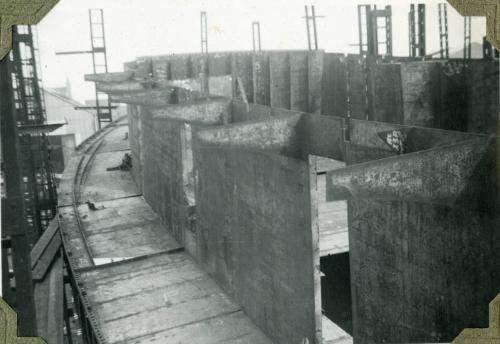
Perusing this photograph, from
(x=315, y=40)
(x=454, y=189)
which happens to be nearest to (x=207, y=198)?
(x=454, y=189)

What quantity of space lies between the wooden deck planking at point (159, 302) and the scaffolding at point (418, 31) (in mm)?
7676

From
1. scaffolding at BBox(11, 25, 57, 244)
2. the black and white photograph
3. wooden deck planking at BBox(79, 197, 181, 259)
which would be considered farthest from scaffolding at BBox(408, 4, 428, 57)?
scaffolding at BBox(11, 25, 57, 244)

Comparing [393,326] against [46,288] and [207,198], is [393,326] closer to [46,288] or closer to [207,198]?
[207,198]

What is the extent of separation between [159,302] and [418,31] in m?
9.17

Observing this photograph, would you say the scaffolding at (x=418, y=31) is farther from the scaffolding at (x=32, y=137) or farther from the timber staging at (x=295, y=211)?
the scaffolding at (x=32, y=137)

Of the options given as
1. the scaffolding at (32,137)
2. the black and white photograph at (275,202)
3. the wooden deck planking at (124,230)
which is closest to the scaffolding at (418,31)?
the black and white photograph at (275,202)

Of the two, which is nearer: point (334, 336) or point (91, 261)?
point (334, 336)

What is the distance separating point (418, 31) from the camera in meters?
13.5

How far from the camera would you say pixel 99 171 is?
20.0 m

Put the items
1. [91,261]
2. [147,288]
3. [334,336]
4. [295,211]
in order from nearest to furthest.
Answer: [295,211] → [334,336] → [147,288] → [91,261]

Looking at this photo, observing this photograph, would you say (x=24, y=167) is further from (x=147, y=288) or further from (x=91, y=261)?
(x=147, y=288)

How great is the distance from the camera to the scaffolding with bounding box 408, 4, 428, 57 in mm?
13156

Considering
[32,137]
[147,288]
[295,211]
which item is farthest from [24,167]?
[295,211]

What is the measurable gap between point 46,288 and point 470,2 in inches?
395
